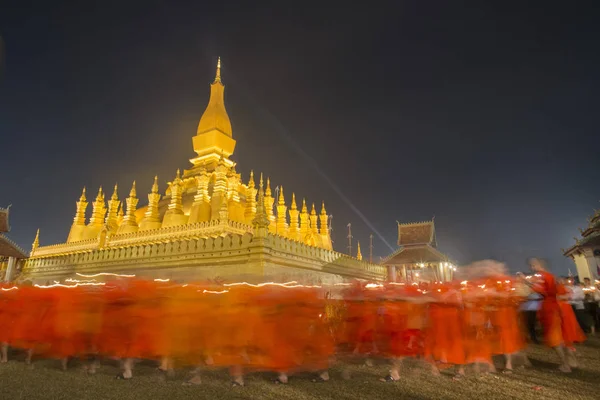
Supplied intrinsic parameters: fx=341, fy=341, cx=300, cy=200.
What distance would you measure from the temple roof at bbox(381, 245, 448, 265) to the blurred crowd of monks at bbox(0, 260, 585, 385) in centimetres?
1774

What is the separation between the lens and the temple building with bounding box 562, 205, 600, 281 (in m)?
21.1

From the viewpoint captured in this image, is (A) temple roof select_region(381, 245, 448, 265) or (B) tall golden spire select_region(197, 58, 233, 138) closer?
(A) temple roof select_region(381, 245, 448, 265)

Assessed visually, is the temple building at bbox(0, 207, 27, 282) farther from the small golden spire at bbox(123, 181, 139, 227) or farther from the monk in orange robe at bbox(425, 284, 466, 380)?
the monk in orange robe at bbox(425, 284, 466, 380)

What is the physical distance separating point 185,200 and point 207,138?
20.9 ft

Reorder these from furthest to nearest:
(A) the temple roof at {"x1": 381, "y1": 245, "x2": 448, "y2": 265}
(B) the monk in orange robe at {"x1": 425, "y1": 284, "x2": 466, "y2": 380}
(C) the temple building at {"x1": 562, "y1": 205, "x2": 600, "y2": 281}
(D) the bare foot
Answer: (A) the temple roof at {"x1": 381, "y1": 245, "x2": 448, "y2": 265} < (C) the temple building at {"x1": 562, "y1": 205, "x2": 600, "y2": 281} < (D) the bare foot < (B) the monk in orange robe at {"x1": 425, "y1": 284, "x2": 466, "y2": 380}

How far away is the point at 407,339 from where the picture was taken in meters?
6.52

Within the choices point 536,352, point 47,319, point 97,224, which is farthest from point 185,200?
point 536,352

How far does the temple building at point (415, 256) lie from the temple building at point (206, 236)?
2441 mm

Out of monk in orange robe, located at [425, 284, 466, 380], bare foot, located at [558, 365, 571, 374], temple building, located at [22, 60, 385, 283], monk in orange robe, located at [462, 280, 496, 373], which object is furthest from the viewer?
temple building, located at [22, 60, 385, 283]

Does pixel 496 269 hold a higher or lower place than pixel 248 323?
higher

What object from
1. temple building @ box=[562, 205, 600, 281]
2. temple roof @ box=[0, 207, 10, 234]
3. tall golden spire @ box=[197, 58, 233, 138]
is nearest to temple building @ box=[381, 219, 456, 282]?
temple building @ box=[562, 205, 600, 281]

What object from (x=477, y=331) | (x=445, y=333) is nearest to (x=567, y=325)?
(x=477, y=331)

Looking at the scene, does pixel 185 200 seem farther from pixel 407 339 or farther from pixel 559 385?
pixel 559 385

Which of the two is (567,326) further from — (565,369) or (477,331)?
(477,331)
